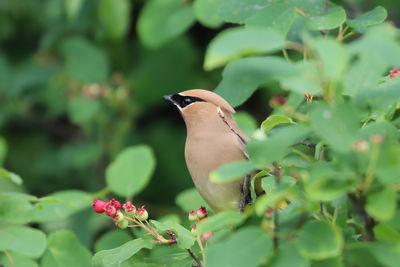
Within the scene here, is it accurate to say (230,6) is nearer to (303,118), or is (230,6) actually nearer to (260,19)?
(260,19)

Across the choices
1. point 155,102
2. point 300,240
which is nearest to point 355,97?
point 300,240

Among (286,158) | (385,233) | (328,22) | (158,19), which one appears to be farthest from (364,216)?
(158,19)

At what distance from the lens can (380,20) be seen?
2.04m

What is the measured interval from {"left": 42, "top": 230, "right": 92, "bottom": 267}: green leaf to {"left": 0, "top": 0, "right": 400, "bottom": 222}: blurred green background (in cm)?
179

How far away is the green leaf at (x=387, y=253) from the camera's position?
119cm

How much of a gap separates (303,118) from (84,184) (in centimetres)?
362

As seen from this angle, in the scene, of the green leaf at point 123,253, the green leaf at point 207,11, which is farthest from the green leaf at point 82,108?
the green leaf at point 123,253

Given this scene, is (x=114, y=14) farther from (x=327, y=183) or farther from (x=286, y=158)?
(x=327, y=183)

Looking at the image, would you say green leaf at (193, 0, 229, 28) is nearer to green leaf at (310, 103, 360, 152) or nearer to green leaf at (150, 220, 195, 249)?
green leaf at (150, 220, 195, 249)

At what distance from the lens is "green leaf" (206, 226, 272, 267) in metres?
1.22

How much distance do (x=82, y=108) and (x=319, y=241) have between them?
2959mm

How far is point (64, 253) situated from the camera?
2.19m

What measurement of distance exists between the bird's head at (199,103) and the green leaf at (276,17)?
0.31 metres

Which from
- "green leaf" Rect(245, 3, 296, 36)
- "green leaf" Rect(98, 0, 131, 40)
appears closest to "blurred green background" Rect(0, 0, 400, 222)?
"green leaf" Rect(98, 0, 131, 40)
